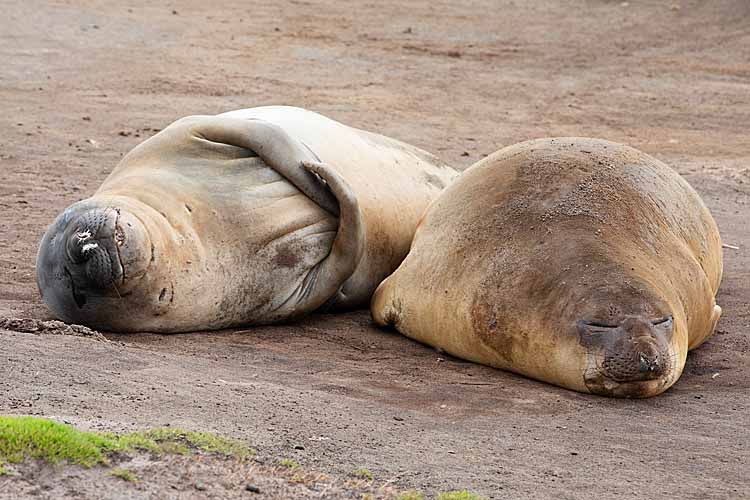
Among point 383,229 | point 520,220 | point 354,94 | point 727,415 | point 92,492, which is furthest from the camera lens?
point 354,94

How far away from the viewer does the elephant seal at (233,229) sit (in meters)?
5.71

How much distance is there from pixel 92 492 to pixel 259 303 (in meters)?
2.76

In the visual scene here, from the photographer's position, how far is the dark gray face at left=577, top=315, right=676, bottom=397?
17.1 ft

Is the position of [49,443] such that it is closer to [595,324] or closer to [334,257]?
[595,324]

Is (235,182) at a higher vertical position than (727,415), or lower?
higher

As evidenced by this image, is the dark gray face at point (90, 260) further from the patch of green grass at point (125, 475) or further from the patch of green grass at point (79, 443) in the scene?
the patch of green grass at point (125, 475)

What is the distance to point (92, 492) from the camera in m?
3.61

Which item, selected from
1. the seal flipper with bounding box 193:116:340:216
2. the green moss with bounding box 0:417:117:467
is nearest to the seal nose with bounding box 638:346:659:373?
the seal flipper with bounding box 193:116:340:216

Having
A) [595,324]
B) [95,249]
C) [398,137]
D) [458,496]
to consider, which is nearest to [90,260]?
[95,249]

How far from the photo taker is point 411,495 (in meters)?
4.00

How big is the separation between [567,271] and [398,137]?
237 inches

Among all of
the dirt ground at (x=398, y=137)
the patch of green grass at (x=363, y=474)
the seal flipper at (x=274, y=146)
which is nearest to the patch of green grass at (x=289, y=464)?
the dirt ground at (x=398, y=137)

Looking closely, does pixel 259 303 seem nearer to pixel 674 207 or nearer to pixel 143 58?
pixel 674 207

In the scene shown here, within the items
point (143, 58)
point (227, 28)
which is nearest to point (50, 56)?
point (143, 58)
